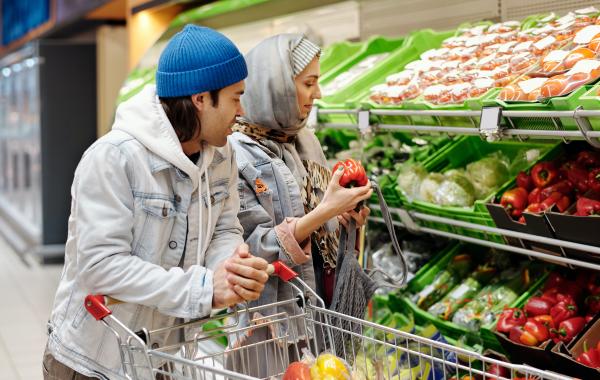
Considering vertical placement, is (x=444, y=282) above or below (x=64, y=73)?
above

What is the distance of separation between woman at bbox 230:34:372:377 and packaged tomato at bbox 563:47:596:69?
0.79 meters

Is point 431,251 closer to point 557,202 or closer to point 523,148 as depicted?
point 523,148

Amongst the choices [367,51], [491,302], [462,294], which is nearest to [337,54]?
[367,51]

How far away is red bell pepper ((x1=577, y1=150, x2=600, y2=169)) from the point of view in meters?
2.71

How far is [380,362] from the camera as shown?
1.99 metres

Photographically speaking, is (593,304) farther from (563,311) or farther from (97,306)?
(97,306)

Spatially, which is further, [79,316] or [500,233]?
[500,233]

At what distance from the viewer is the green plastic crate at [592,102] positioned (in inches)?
85.0

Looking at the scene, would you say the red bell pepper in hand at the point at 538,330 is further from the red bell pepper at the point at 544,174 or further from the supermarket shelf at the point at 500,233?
the red bell pepper at the point at 544,174

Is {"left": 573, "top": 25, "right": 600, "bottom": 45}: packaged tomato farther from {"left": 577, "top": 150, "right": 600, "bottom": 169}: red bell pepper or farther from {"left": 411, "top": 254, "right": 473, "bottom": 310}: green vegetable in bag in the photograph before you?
{"left": 411, "top": 254, "right": 473, "bottom": 310}: green vegetable in bag

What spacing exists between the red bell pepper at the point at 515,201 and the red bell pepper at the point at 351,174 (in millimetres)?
624

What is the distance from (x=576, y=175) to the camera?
270 cm

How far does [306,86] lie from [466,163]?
1.10m

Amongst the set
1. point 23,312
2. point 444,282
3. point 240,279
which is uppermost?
point 240,279
